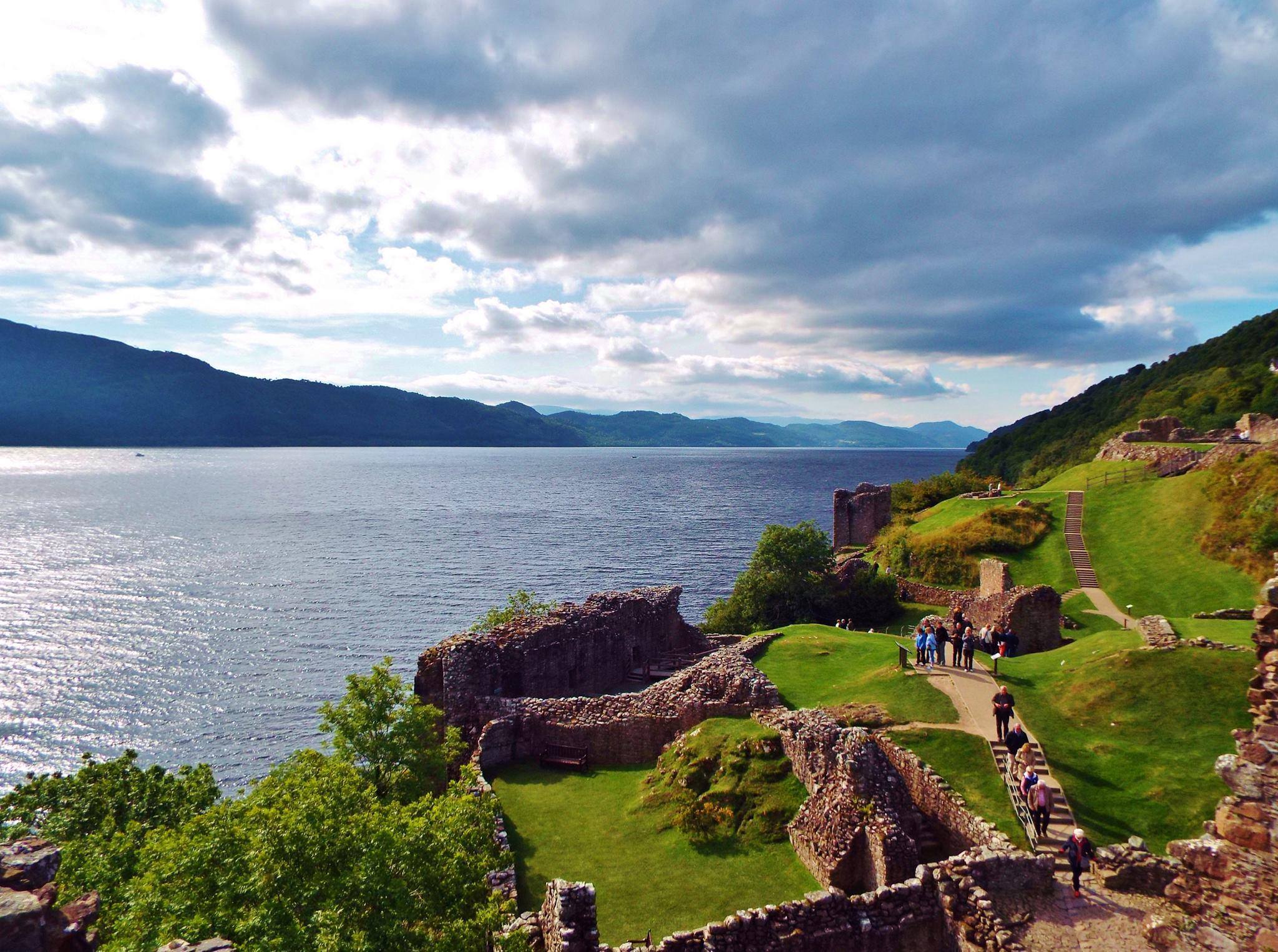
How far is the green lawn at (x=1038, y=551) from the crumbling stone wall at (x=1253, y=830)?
127 ft

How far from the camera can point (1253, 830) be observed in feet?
39.5

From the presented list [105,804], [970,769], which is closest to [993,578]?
[970,769]

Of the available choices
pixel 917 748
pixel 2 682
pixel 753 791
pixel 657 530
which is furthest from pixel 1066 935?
pixel 657 530

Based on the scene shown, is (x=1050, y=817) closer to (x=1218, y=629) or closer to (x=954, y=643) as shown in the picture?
(x=954, y=643)

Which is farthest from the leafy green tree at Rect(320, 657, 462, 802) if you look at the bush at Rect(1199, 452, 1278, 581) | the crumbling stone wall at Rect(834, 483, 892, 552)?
the crumbling stone wall at Rect(834, 483, 892, 552)

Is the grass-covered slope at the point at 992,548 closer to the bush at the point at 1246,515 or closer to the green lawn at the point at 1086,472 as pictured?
the green lawn at the point at 1086,472

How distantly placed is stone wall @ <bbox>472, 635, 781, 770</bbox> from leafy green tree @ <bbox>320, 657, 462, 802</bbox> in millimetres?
4277

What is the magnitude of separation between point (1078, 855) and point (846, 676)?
1542 centimetres

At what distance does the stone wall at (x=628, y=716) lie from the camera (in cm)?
2904

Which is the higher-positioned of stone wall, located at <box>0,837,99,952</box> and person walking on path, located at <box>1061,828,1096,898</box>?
stone wall, located at <box>0,837,99,952</box>

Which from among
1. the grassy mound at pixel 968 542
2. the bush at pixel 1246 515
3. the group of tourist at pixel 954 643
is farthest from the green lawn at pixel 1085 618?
the grassy mound at pixel 968 542

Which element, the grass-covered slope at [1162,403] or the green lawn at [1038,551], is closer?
the green lawn at [1038,551]

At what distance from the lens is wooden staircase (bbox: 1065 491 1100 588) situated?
49.1m

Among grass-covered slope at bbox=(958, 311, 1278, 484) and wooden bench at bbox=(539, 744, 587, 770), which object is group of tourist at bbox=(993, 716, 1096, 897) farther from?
grass-covered slope at bbox=(958, 311, 1278, 484)
